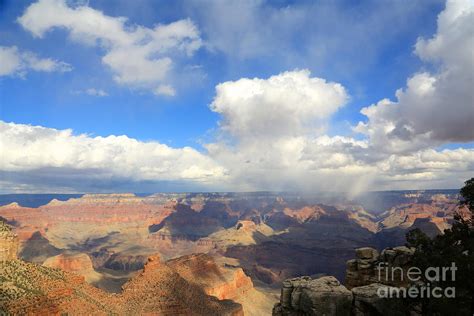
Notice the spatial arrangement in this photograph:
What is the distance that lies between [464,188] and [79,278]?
56681mm

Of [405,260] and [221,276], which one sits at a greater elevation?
[405,260]

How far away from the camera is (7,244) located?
52219 mm

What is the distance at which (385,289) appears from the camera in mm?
22953

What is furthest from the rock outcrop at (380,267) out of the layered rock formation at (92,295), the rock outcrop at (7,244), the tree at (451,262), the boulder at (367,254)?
the rock outcrop at (7,244)

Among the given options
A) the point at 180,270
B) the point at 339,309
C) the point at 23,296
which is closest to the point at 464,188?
the point at 339,309

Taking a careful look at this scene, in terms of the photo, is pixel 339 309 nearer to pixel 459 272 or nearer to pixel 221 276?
pixel 459 272

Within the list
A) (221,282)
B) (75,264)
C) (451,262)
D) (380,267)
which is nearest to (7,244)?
(380,267)

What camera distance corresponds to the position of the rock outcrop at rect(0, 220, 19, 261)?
51375 millimetres

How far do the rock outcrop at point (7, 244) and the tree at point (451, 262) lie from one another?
53.4 meters

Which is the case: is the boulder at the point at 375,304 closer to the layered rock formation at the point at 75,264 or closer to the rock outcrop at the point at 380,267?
the rock outcrop at the point at 380,267

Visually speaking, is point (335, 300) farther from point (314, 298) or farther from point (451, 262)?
point (451, 262)

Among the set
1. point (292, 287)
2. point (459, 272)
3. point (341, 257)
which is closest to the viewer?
point (459, 272)

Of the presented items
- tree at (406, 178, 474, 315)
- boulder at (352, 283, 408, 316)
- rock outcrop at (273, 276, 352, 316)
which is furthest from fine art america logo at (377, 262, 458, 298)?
rock outcrop at (273, 276, 352, 316)

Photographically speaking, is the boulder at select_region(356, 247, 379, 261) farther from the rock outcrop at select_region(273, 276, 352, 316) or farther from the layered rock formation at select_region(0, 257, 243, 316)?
the layered rock formation at select_region(0, 257, 243, 316)
